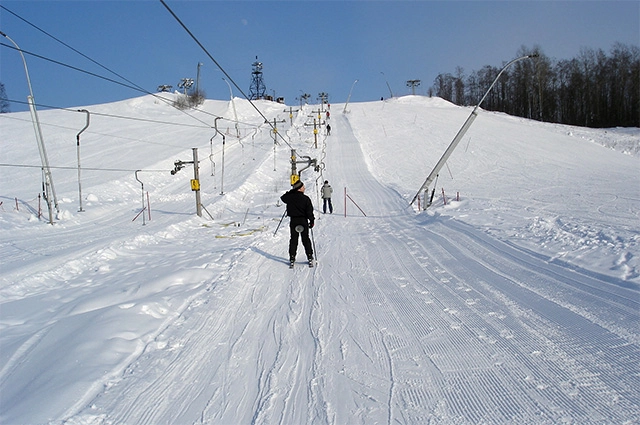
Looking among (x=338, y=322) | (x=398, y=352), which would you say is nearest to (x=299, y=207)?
(x=338, y=322)

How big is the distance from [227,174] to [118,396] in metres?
31.0

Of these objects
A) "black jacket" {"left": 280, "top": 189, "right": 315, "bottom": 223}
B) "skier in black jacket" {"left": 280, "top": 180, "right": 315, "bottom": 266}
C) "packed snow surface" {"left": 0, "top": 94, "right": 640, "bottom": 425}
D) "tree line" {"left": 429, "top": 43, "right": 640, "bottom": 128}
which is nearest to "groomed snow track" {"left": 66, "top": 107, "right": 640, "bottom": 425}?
"packed snow surface" {"left": 0, "top": 94, "right": 640, "bottom": 425}

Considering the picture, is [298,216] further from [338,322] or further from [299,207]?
[338,322]

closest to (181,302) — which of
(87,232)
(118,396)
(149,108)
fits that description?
(118,396)

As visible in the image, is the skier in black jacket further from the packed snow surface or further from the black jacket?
the packed snow surface

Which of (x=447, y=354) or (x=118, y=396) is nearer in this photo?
(x=118, y=396)

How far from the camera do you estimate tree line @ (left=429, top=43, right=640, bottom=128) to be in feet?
246

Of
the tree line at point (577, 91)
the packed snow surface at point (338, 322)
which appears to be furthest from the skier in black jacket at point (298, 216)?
the tree line at point (577, 91)

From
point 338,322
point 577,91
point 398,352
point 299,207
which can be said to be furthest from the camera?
point 577,91

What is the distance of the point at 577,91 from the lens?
83062 millimetres

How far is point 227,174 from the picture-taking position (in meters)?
33.8

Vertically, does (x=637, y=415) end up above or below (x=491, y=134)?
below

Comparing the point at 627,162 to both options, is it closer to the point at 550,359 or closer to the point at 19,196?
the point at 550,359

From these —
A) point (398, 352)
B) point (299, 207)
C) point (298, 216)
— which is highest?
point (299, 207)
